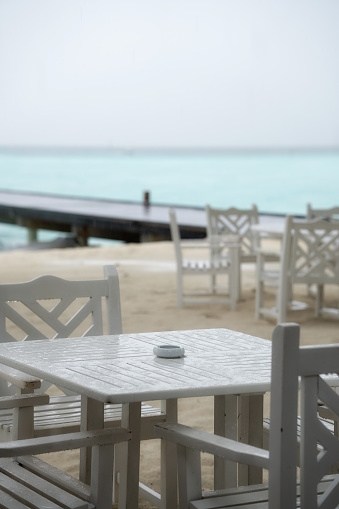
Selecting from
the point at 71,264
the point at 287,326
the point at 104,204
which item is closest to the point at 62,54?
the point at 104,204

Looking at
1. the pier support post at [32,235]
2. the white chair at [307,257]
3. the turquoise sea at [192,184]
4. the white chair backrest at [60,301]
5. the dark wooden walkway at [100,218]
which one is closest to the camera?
the white chair backrest at [60,301]

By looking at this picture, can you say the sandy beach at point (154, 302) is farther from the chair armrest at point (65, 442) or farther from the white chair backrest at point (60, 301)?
the chair armrest at point (65, 442)

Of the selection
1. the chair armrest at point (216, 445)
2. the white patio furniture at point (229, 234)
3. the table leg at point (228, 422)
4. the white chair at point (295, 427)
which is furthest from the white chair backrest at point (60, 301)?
the white patio furniture at point (229, 234)

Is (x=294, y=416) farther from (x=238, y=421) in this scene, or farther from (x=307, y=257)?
(x=307, y=257)

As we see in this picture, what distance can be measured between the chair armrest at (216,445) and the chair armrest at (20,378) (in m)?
0.39

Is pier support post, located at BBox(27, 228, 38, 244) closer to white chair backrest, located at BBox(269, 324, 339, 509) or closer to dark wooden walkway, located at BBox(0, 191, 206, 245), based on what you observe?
dark wooden walkway, located at BBox(0, 191, 206, 245)

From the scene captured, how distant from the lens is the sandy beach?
3.51 metres

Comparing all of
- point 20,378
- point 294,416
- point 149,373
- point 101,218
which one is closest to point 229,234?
point 20,378

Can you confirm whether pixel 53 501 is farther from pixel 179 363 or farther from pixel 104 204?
pixel 104 204

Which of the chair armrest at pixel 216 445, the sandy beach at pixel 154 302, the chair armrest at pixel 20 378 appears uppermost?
the chair armrest at pixel 20 378

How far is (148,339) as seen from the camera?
7.80ft

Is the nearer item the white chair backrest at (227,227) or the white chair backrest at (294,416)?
the white chair backrest at (294,416)

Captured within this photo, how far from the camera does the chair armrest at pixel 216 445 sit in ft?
5.17

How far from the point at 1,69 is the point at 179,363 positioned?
51.9 feet
